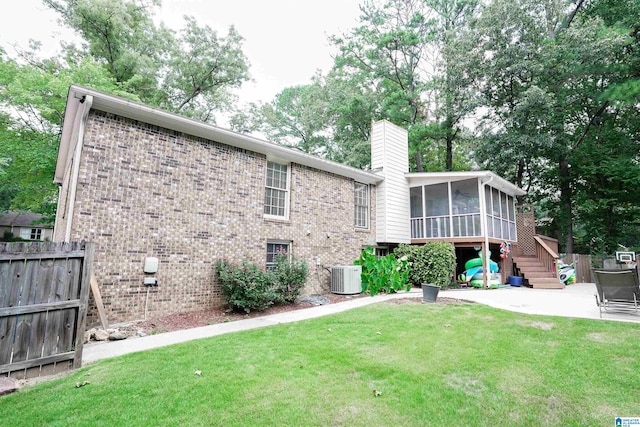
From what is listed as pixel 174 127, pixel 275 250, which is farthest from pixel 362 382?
pixel 174 127

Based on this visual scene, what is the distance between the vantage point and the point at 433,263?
1132 centimetres

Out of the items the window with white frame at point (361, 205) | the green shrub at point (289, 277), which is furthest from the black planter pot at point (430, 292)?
the window with white frame at point (361, 205)

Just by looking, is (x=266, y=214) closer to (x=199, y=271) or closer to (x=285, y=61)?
(x=199, y=271)

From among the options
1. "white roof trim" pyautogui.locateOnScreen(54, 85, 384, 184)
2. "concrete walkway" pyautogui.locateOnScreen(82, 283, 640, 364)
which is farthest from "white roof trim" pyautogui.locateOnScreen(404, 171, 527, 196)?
"concrete walkway" pyautogui.locateOnScreen(82, 283, 640, 364)

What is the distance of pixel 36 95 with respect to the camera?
1248 cm

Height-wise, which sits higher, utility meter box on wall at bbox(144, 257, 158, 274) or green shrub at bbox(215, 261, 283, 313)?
utility meter box on wall at bbox(144, 257, 158, 274)

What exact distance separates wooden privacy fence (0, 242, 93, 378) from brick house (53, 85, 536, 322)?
7.97 feet

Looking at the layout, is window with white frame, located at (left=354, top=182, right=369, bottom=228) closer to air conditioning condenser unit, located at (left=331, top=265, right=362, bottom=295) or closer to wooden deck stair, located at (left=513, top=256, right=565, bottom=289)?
air conditioning condenser unit, located at (left=331, top=265, right=362, bottom=295)

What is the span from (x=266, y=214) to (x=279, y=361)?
18.7 feet

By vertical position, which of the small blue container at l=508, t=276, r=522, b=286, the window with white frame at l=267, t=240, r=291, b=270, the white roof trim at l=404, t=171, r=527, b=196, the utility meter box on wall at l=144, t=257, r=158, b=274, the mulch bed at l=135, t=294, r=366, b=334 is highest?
the white roof trim at l=404, t=171, r=527, b=196

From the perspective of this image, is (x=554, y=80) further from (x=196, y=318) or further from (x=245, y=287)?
(x=196, y=318)

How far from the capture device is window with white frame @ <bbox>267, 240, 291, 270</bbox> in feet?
30.9

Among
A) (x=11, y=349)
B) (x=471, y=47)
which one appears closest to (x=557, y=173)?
Result: (x=471, y=47)

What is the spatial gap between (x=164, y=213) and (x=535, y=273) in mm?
14310
